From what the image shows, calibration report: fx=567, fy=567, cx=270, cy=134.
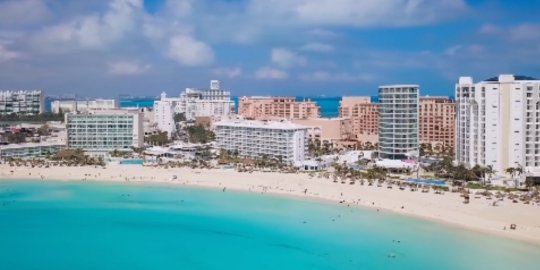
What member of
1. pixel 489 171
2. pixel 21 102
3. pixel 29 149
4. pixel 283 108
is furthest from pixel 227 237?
pixel 21 102

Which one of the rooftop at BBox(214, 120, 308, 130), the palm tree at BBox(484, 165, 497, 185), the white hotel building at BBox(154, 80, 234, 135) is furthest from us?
the white hotel building at BBox(154, 80, 234, 135)

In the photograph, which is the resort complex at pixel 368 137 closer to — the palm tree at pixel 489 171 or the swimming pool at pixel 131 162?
the palm tree at pixel 489 171

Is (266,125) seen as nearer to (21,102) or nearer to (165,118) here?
(165,118)

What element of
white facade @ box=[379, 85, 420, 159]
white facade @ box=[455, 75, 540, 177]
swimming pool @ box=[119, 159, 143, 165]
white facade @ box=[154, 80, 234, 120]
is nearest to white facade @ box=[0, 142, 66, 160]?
swimming pool @ box=[119, 159, 143, 165]

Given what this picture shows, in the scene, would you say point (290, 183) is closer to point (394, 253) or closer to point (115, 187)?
point (115, 187)

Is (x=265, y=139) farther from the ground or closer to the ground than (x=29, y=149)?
farther from the ground

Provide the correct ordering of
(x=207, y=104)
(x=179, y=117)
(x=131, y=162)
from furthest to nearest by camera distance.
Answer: (x=207, y=104), (x=179, y=117), (x=131, y=162)

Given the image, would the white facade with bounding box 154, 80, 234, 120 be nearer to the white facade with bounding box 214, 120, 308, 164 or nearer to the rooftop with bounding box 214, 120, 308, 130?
the white facade with bounding box 214, 120, 308, 164
